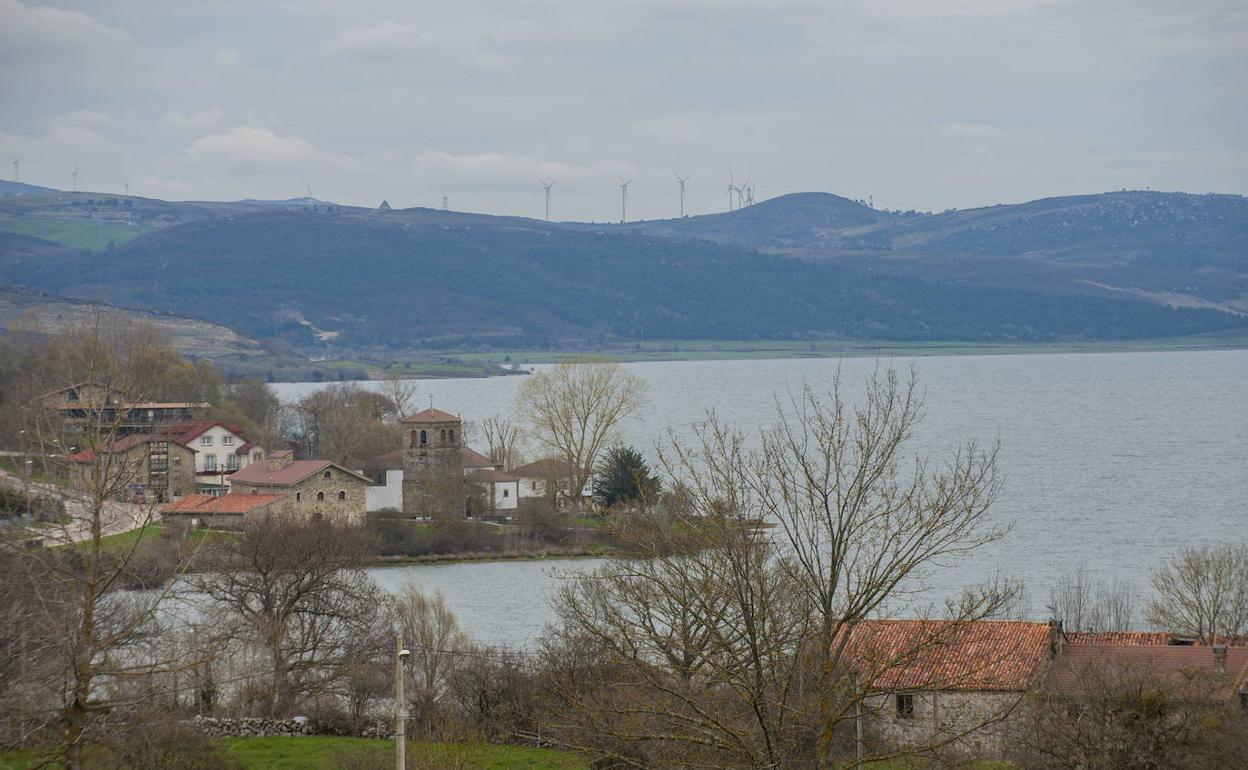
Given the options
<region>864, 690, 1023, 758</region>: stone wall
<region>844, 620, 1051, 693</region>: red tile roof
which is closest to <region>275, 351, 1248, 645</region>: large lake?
<region>844, 620, 1051, 693</region>: red tile roof

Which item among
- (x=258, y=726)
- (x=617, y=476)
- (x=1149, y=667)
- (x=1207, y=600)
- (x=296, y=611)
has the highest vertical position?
(x=1149, y=667)

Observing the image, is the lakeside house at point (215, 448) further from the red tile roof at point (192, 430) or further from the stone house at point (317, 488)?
the stone house at point (317, 488)

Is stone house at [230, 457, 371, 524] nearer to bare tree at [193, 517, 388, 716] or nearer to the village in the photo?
the village

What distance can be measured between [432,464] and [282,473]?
A: 6.74m

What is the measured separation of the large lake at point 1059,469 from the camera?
48.8m

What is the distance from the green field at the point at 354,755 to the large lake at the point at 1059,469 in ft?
15.5

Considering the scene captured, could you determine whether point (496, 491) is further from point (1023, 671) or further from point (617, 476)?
point (1023, 671)

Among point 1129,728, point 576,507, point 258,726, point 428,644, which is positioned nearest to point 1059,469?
point 576,507

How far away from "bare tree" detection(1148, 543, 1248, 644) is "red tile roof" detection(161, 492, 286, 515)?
33.3m

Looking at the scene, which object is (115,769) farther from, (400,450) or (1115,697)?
(400,450)

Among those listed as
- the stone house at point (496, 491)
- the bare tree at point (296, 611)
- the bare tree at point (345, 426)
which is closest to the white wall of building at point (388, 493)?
the stone house at point (496, 491)

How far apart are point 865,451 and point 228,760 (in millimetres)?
12339

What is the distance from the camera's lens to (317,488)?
2351 inches

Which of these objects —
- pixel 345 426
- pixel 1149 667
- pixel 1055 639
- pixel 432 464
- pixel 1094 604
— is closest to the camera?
pixel 1149 667
